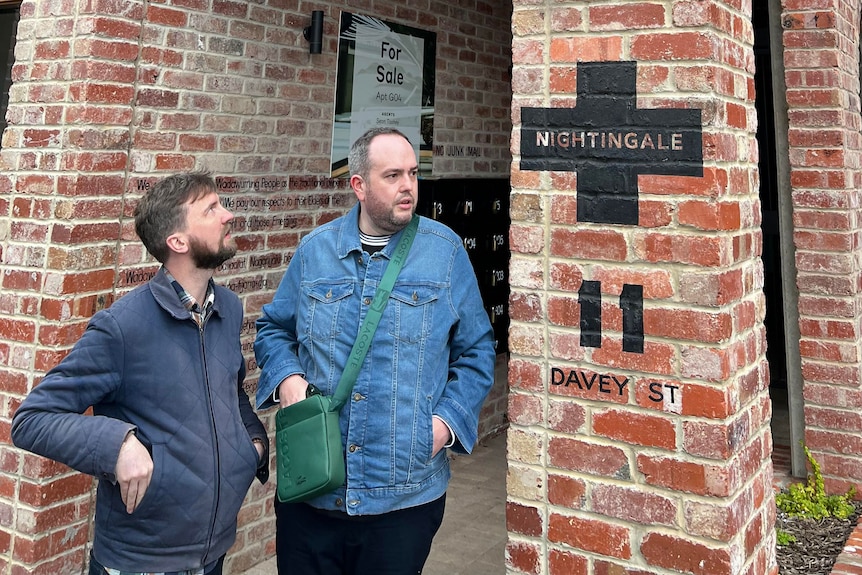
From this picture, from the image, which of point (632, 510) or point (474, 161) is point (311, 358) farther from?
point (474, 161)

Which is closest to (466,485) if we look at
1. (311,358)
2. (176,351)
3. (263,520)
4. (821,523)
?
(263,520)

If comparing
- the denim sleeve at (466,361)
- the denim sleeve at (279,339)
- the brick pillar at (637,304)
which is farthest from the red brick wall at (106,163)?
the brick pillar at (637,304)

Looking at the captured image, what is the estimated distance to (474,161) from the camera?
18.3ft

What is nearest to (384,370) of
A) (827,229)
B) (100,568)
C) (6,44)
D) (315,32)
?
(100,568)

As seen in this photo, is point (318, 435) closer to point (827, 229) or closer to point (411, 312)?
point (411, 312)

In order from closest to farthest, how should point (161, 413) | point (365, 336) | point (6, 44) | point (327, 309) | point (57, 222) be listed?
point (161, 413)
point (365, 336)
point (327, 309)
point (57, 222)
point (6, 44)

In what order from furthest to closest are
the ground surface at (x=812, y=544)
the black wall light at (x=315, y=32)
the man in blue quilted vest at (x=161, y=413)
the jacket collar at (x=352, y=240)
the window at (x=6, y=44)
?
the black wall light at (x=315, y=32) < the ground surface at (x=812, y=544) < the window at (x=6, y=44) < the jacket collar at (x=352, y=240) < the man in blue quilted vest at (x=161, y=413)

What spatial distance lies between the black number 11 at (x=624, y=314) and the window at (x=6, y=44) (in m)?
2.82

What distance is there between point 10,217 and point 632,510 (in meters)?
2.64

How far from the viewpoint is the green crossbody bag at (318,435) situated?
221 cm

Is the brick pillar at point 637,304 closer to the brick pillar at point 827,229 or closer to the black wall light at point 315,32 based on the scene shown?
the black wall light at point 315,32

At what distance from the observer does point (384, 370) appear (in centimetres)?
233

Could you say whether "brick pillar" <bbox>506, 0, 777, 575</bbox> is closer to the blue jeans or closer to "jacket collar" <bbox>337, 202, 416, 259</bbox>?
"jacket collar" <bbox>337, 202, 416, 259</bbox>

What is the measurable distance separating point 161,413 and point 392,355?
0.69 meters
